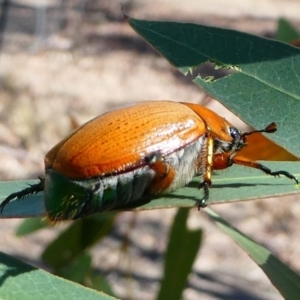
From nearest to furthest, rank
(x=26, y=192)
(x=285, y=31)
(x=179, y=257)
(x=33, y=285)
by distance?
1. (x=33, y=285)
2. (x=26, y=192)
3. (x=179, y=257)
4. (x=285, y=31)

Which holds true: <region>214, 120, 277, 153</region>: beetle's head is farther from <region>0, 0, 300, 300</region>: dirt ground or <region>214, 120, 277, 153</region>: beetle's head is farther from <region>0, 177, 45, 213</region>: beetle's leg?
<region>0, 0, 300, 300</region>: dirt ground

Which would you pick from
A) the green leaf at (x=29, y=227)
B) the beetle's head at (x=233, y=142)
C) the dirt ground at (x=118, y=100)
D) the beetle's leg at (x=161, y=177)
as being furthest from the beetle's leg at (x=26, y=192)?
the dirt ground at (x=118, y=100)

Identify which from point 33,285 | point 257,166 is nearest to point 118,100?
point 257,166

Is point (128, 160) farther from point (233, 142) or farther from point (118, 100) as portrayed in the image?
point (118, 100)

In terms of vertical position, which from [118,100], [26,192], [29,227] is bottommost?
[118,100]

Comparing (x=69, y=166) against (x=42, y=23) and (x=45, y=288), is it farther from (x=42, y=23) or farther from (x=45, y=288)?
(x=42, y=23)

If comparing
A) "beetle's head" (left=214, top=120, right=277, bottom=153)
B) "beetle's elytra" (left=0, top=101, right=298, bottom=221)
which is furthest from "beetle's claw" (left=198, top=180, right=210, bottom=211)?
"beetle's head" (left=214, top=120, right=277, bottom=153)
